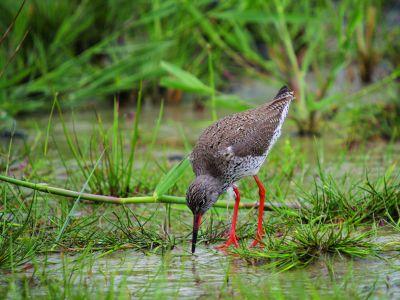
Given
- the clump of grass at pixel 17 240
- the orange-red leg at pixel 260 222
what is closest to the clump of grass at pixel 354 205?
the orange-red leg at pixel 260 222

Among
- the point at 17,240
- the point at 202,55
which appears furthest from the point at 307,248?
the point at 202,55

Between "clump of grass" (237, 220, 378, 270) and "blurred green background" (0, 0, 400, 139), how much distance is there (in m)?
2.40

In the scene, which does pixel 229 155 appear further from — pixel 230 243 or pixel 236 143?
pixel 230 243

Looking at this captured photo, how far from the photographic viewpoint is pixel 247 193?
19.2 ft

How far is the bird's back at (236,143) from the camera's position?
525cm

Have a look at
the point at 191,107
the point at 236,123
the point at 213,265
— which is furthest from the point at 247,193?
the point at 191,107

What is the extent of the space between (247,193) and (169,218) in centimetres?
82

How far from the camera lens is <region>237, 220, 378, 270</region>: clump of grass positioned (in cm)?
438

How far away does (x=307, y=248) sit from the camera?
4.43 meters

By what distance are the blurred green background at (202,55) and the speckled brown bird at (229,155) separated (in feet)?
3.88

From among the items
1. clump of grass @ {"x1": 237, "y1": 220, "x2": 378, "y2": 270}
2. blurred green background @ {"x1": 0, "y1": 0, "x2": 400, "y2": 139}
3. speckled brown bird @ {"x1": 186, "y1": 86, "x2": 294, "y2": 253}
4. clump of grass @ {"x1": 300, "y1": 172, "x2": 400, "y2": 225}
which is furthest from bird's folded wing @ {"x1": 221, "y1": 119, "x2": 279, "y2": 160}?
blurred green background @ {"x1": 0, "y1": 0, "x2": 400, "y2": 139}

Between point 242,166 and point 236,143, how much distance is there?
145mm

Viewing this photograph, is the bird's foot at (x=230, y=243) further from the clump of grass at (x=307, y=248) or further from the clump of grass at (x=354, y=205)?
the clump of grass at (x=354, y=205)

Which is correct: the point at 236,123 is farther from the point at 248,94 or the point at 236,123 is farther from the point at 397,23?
the point at 397,23
